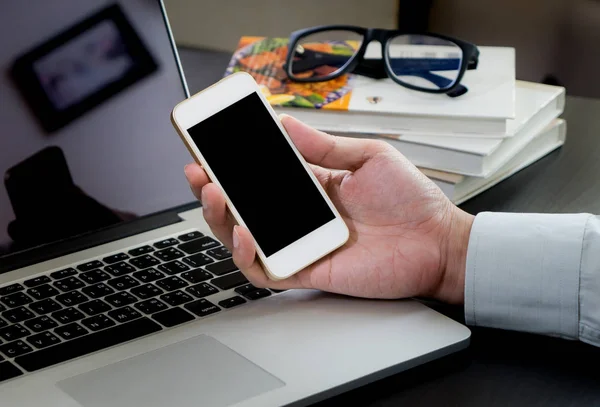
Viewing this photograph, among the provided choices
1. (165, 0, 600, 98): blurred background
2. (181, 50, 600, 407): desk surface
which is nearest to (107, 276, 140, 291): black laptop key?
(181, 50, 600, 407): desk surface

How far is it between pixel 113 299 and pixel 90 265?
0.07m

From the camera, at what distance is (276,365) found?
2.09 ft

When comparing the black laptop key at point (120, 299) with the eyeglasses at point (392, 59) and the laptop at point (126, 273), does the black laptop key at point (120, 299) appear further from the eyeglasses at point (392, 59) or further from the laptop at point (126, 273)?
the eyeglasses at point (392, 59)

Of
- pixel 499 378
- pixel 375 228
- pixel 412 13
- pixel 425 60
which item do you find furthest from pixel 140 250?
pixel 412 13

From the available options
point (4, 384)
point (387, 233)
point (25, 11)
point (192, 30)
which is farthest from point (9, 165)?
point (192, 30)

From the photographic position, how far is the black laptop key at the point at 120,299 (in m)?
0.73

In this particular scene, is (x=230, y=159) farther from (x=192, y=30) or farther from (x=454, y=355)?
(x=192, y=30)

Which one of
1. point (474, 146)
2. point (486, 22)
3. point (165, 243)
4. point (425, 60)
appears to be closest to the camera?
point (165, 243)

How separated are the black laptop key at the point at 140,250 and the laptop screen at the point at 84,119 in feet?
0.21

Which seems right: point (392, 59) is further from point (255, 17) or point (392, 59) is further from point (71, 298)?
point (255, 17)

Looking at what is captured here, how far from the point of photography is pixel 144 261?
0.80 metres

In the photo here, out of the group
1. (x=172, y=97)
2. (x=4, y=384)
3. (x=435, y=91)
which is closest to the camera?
(x=4, y=384)

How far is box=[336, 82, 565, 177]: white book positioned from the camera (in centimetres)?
93

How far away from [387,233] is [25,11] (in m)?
0.42
